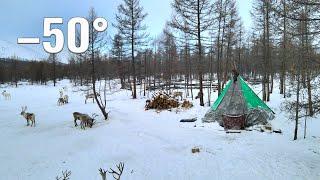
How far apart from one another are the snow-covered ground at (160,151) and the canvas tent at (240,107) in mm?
710

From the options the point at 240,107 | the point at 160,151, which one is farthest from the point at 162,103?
the point at 160,151

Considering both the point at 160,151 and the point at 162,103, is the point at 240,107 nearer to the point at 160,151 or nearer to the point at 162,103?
the point at 160,151

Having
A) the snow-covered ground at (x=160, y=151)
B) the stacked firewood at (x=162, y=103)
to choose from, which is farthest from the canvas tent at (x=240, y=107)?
the stacked firewood at (x=162, y=103)

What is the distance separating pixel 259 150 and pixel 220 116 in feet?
16.7

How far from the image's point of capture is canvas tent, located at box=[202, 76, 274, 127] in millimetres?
14844

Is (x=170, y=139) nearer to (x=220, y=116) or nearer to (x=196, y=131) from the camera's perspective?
(x=196, y=131)

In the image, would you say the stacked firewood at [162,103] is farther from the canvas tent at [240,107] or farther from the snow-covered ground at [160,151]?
the canvas tent at [240,107]

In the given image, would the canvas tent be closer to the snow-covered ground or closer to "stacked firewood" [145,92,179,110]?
the snow-covered ground

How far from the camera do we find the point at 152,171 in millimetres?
9320

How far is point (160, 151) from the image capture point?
11.3m

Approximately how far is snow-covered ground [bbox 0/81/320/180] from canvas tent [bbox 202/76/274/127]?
0.71m

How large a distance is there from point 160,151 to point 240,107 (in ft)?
19.8

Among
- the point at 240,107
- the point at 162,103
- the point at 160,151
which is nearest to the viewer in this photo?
the point at 160,151

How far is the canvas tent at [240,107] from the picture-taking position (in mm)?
14844
